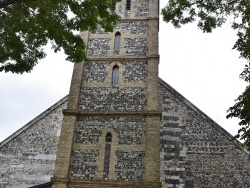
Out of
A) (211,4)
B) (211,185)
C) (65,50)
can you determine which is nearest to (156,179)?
(211,185)

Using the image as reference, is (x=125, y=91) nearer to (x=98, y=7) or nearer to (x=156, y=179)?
(x=156, y=179)

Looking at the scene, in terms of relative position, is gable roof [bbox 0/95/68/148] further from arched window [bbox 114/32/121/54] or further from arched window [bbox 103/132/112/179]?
arched window [bbox 103/132/112/179]

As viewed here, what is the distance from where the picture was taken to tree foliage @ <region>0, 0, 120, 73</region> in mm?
9922

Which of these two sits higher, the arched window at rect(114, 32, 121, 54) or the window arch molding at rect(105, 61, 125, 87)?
the arched window at rect(114, 32, 121, 54)

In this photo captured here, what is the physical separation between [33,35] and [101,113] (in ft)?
17.3

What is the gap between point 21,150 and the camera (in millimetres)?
16562

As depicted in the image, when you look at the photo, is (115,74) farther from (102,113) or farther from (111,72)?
(102,113)

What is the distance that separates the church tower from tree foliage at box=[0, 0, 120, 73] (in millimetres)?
3993

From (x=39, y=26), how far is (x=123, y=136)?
5.81 meters

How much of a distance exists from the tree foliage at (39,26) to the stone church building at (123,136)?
160 inches

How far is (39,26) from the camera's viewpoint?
1016 centimetres

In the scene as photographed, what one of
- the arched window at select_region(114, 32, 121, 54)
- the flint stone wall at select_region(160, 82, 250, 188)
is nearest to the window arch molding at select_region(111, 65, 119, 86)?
the arched window at select_region(114, 32, 121, 54)

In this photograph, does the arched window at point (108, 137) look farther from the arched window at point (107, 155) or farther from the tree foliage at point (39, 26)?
the tree foliage at point (39, 26)

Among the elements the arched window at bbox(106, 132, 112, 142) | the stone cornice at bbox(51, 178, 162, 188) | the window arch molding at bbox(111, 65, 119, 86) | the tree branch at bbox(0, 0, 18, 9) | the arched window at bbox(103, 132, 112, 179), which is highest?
the window arch molding at bbox(111, 65, 119, 86)
